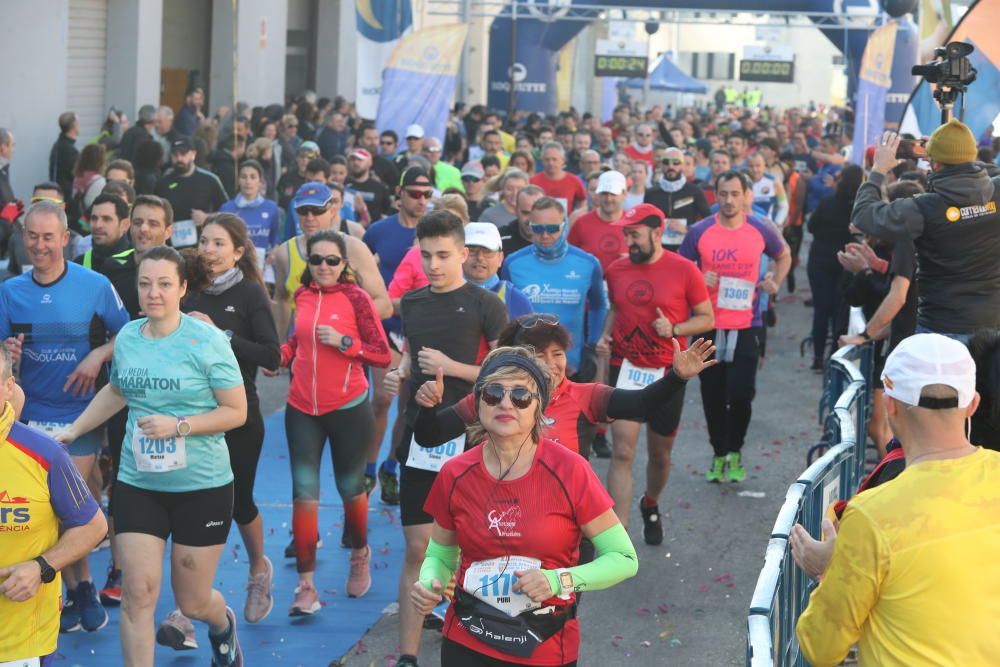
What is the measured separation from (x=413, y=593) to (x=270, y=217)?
826 cm

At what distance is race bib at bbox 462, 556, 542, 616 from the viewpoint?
14.6 feet

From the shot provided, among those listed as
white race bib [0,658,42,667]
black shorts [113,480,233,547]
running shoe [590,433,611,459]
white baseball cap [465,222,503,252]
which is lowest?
running shoe [590,433,611,459]

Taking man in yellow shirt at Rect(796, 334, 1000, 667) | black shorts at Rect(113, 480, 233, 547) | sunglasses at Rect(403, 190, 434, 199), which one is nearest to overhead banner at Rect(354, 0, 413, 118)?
sunglasses at Rect(403, 190, 434, 199)

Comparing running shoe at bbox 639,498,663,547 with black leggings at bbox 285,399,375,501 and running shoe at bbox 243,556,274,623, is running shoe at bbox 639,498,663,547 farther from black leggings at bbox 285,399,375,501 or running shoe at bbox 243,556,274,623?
running shoe at bbox 243,556,274,623

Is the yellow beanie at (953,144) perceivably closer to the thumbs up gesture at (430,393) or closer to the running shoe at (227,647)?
the thumbs up gesture at (430,393)

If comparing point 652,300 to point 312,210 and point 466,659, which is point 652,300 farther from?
point 466,659

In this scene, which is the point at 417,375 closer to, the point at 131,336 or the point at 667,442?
the point at 131,336

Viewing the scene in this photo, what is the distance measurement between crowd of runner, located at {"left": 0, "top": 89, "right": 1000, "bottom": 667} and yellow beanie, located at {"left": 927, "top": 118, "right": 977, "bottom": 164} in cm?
2

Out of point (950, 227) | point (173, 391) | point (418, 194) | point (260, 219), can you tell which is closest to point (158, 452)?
point (173, 391)

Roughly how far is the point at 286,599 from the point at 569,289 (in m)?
2.24

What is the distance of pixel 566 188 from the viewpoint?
14.4 meters

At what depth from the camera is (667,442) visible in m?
8.52

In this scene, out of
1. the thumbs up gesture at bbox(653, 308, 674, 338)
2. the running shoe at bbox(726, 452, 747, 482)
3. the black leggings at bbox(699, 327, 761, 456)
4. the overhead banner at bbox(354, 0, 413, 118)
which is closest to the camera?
the thumbs up gesture at bbox(653, 308, 674, 338)

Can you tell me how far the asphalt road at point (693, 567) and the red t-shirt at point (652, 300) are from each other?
3.62ft
